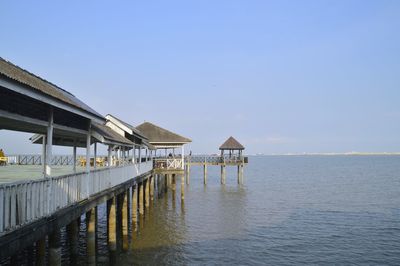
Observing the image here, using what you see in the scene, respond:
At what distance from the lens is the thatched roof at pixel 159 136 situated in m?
30.5

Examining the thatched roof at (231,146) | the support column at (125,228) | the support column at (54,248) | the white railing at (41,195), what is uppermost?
the thatched roof at (231,146)

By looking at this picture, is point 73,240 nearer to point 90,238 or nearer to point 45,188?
point 90,238

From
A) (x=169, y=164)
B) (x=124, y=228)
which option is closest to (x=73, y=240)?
(x=124, y=228)

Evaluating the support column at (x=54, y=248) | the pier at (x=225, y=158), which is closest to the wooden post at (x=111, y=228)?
the support column at (x=54, y=248)

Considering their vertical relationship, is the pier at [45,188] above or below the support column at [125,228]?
above

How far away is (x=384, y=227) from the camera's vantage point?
20984 millimetres

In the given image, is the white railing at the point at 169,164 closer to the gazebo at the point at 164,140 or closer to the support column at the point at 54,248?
the gazebo at the point at 164,140

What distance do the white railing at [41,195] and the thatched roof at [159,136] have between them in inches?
715

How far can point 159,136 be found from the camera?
1232 inches

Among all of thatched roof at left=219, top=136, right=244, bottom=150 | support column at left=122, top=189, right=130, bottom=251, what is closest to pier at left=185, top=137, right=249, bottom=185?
thatched roof at left=219, top=136, right=244, bottom=150

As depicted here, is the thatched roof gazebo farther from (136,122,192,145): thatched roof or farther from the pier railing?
(136,122,192,145): thatched roof

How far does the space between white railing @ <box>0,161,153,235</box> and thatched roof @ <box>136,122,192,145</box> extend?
1815 cm

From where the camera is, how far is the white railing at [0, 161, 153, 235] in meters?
6.23

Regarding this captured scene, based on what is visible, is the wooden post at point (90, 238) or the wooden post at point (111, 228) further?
the wooden post at point (111, 228)
